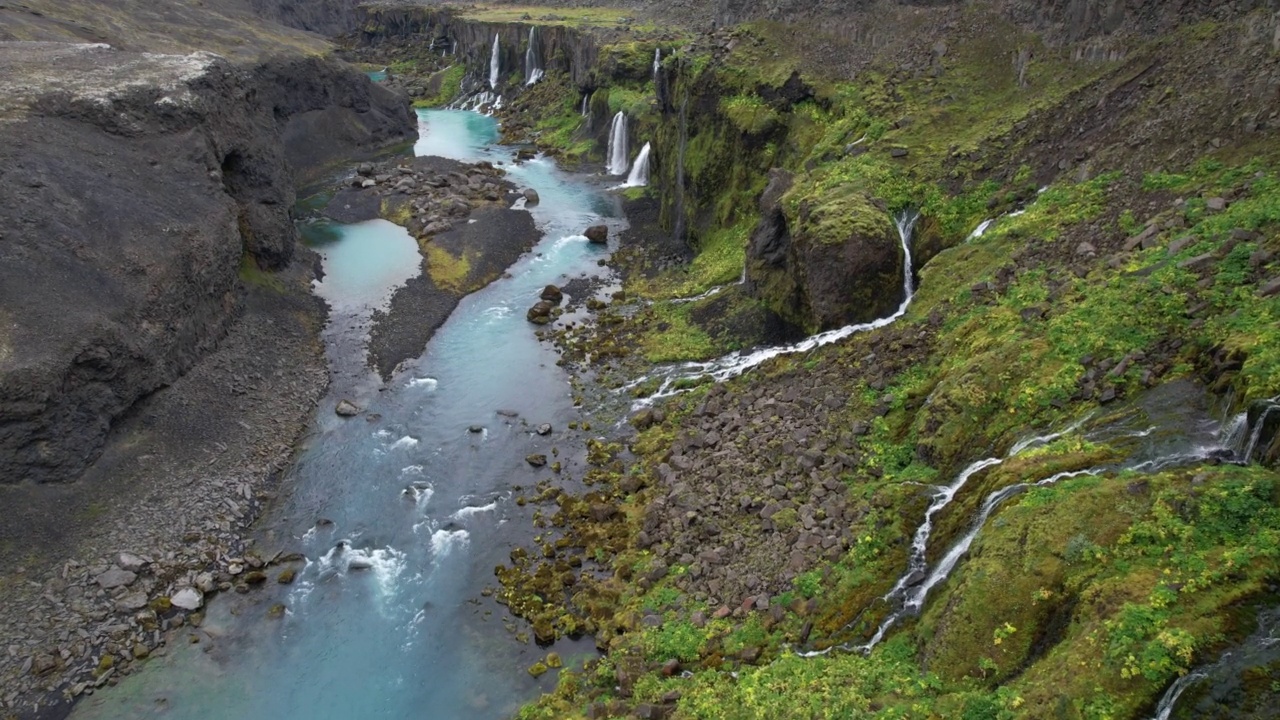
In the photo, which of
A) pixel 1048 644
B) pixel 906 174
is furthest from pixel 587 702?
pixel 906 174

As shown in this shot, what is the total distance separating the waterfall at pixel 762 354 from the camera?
2811 centimetres

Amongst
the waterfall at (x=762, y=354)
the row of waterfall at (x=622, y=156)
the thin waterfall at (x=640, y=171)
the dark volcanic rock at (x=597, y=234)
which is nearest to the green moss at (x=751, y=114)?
the dark volcanic rock at (x=597, y=234)

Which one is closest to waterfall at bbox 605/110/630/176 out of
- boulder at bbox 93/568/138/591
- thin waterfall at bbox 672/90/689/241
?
thin waterfall at bbox 672/90/689/241

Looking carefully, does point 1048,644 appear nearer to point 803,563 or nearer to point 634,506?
point 803,563

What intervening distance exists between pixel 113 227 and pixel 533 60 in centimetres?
6691

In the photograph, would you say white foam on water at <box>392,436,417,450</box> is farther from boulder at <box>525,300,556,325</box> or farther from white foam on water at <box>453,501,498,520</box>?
boulder at <box>525,300,556,325</box>

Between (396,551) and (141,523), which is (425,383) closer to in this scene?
(396,551)

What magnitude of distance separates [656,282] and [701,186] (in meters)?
7.43

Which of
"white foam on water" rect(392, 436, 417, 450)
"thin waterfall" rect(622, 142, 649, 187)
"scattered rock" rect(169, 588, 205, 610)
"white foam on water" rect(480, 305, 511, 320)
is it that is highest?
"thin waterfall" rect(622, 142, 649, 187)

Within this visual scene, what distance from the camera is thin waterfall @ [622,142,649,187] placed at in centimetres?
5956

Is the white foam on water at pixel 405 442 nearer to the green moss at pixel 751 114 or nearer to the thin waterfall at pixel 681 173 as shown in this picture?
the thin waterfall at pixel 681 173

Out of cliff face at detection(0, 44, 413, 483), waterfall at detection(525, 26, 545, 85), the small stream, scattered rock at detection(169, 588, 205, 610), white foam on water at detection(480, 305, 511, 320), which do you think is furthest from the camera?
waterfall at detection(525, 26, 545, 85)

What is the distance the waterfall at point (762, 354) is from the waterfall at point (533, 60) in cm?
6647

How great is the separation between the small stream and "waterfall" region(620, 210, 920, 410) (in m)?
4.09
